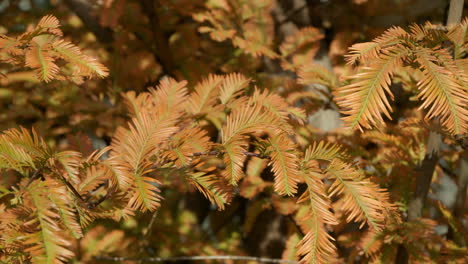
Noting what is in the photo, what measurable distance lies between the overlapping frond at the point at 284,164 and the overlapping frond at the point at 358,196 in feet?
0.31

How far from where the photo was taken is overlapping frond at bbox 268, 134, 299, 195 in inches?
34.3

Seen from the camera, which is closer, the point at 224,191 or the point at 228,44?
the point at 224,191

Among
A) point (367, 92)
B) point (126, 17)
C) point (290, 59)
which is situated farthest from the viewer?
point (290, 59)

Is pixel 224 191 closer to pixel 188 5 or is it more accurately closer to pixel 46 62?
pixel 46 62

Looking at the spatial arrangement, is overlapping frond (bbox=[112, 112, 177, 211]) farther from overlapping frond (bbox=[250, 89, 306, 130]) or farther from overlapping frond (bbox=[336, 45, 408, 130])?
overlapping frond (bbox=[336, 45, 408, 130])

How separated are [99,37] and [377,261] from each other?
1664 millimetres

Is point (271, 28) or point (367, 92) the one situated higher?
point (271, 28)

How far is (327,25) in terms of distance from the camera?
2197 mm

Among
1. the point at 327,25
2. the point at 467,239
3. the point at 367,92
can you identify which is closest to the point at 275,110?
the point at 367,92

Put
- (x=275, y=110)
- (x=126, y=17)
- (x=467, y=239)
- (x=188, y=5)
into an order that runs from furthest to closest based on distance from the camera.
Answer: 1. (x=126, y=17)
2. (x=188, y=5)
3. (x=467, y=239)
4. (x=275, y=110)

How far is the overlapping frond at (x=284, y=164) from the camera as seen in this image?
2.85 ft

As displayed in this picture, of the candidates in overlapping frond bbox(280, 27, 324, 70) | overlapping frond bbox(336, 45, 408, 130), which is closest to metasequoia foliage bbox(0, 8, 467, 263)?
overlapping frond bbox(336, 45, 408, 130)

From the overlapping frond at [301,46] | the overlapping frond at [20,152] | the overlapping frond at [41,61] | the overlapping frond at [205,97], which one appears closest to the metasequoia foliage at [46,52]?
the overlapping frond at [41,61]

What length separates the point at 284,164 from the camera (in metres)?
0.91
